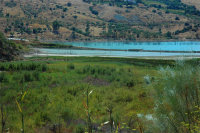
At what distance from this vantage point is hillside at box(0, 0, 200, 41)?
108 metres

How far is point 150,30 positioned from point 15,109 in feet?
442

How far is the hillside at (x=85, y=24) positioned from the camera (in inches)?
4268

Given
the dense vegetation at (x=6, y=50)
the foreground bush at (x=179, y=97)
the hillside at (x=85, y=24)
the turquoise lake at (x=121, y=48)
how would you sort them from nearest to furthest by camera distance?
the foreground bush at (x=179, y=97) < the dense vegetation at (x=6, y=50) < the turquoise lake at (x=121, y=48) < the hillside at (x=85, y=24)

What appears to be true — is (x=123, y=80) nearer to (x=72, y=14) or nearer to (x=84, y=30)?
(x=84, y=30)

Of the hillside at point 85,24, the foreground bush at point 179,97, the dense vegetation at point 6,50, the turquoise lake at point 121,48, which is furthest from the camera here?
the hillside at point 85,24

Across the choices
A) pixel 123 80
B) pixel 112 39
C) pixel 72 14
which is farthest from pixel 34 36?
pixel 123 80

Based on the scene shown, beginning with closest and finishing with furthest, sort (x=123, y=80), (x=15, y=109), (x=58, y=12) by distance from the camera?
(x=15, y=109)
(x=123, y=80)
(x=58, y=12)

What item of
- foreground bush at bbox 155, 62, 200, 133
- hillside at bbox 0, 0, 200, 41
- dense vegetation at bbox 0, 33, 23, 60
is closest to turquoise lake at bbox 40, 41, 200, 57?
hillside at bbox 0, 0, 200, 41

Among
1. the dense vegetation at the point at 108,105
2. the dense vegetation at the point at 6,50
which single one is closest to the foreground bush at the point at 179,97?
the dense vegetation at the point at 108,105

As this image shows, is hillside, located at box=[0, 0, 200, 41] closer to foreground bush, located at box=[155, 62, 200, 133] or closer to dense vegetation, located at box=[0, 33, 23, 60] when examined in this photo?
dense vegetation, located at box=[0, 33, 23, 60]

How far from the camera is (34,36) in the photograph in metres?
103

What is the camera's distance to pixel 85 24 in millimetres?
133000

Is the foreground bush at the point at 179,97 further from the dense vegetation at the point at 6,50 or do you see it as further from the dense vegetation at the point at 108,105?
the dense vegetation at the point at 6,50

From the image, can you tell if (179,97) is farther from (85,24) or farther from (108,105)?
(85,24)
